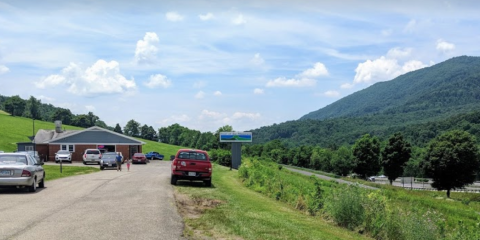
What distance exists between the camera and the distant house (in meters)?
61.9

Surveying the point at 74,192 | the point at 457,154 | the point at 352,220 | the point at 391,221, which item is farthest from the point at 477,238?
the point at 457,154

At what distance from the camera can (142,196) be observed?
14.8 m

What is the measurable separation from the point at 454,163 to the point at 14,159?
6333 cm

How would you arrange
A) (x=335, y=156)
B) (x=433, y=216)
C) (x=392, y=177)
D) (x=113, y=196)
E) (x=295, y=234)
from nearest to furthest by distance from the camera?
(x=295, y=234), (x=433, y=216), (x=113, y=196), (x=392, y=177), (x=335, y=156)

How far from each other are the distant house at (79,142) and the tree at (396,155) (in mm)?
43484

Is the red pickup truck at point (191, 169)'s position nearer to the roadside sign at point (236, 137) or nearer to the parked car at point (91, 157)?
the roadside sign at point (236, 137)

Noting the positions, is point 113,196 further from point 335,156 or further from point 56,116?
point 56,116

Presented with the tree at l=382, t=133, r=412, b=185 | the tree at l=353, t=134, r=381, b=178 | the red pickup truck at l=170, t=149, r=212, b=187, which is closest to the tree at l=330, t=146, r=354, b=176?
the tree at l=353, t=134, r=381, b=178

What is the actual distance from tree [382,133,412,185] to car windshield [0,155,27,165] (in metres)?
70.3

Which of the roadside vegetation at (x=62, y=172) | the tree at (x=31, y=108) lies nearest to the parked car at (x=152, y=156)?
the roadside vegetation at (x=62, y=172)

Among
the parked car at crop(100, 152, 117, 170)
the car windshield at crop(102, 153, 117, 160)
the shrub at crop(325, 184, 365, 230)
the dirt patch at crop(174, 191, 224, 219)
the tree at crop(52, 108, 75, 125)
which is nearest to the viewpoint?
the dirt patch at crop(174, 191, 224, 219)

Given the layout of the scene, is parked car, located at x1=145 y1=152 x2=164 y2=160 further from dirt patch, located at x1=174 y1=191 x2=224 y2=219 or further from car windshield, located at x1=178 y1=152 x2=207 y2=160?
dirt patch, located at x1=174 y1=191 x2=224 y2=219

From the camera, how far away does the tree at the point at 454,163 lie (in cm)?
6469

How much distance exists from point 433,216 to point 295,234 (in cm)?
473
